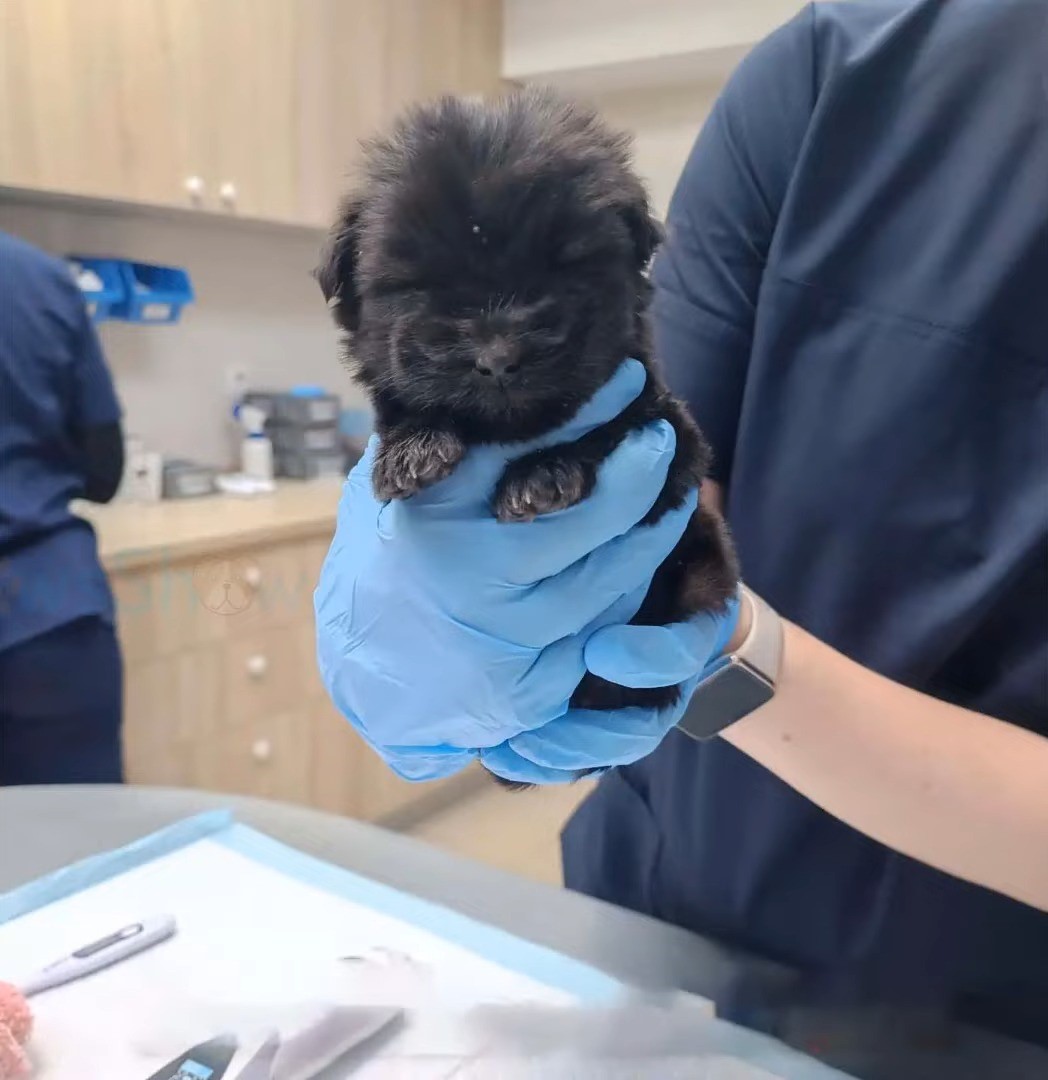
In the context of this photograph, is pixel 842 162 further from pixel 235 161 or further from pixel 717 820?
pixel 235 161

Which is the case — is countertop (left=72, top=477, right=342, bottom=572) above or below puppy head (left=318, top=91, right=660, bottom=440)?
below

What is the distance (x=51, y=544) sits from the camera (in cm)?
166

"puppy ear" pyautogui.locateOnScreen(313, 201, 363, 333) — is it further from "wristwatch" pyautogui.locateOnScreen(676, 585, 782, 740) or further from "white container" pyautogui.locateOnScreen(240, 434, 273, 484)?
"white container" pyautogui.locateOnScreen(240, 434, 273, 484)

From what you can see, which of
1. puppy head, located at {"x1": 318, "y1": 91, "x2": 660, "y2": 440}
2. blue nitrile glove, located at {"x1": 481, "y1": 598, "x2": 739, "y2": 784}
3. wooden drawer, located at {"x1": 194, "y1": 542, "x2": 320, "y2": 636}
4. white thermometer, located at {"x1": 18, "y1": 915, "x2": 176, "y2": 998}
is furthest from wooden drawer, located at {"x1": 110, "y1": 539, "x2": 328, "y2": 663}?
puppy head, located at {"x1": 318, "y1": 91, "x2": 660, "y2": 440}

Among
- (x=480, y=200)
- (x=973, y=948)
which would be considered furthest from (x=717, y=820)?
(x=480, y=200)

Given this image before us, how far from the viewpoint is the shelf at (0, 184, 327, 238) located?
211 cm

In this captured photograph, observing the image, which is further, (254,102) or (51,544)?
(254,102)

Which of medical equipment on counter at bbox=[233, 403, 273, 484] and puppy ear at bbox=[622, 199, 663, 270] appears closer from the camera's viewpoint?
puppy ear at bbox=[622, 199, 663, 270]

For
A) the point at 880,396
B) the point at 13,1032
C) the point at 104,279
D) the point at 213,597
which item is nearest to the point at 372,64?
the point at 104,279

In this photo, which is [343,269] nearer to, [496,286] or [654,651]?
[496,286]

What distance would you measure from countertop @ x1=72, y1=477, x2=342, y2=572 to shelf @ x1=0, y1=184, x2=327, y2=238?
61 cm

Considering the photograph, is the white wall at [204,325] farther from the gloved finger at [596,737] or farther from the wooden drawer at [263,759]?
the gloved finger at [596,737]

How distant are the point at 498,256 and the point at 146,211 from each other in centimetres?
215

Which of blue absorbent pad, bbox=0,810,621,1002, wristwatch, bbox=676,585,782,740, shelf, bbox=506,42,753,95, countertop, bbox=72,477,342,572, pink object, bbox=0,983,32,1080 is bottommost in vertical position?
Result: countertop, bbox=72,477,342,572
